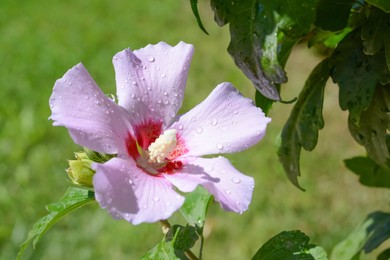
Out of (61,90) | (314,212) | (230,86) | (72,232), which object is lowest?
(314,212)

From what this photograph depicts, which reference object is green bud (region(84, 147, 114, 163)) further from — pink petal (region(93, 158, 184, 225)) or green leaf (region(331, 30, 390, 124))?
green leaf (region(331, 30, 390, 124))

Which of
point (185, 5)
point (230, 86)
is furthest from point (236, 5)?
point (185, 5)

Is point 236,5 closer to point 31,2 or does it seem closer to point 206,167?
point 206,167

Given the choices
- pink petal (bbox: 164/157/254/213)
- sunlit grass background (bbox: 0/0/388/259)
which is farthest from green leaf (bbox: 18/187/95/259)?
sunlit grass background (bbox: 0/0/388/259)

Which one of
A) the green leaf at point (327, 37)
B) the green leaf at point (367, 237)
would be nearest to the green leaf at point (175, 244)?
the green leaf at point (327, 37)

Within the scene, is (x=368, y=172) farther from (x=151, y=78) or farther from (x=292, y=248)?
(x=151, y=78)

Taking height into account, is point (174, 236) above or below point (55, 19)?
above

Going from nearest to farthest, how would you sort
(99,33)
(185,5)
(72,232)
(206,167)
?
(206,167) < (72,232) < (99,33) < (185,5)

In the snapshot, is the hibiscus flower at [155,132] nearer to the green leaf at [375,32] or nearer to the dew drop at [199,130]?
the dew drop at [199,130]
